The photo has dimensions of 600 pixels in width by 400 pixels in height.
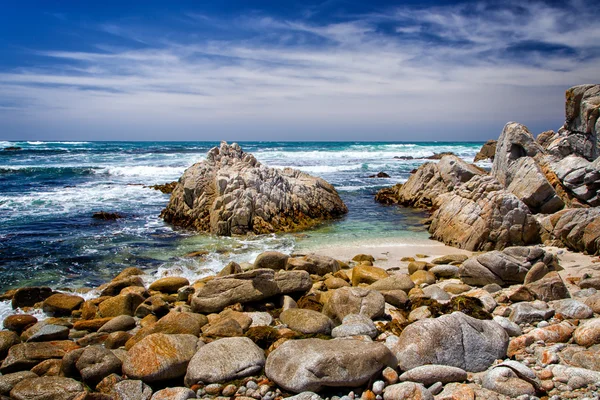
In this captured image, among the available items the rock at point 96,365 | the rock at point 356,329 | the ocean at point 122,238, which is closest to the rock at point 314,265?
the ocean at point 122,238

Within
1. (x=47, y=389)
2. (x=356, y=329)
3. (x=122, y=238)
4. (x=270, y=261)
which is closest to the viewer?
(x=47, y=389)

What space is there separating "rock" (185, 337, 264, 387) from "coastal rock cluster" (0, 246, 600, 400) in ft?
0.05

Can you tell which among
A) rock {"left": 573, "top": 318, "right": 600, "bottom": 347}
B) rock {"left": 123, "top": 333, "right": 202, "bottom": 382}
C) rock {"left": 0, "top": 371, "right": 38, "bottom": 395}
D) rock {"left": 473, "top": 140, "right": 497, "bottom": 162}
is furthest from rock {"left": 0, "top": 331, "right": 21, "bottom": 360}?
rock {"left": 473, "top": 140, "right": 497, "bottom": 162}

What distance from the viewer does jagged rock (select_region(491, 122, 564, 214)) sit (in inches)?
502

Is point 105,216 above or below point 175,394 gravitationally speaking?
above

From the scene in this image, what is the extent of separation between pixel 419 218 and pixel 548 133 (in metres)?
11.4

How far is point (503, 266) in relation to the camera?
25.7 ft

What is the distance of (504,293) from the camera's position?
7301 millimetres

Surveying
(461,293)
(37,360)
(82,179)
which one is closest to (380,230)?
(461,293)

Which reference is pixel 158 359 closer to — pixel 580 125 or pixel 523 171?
pixel 523 171

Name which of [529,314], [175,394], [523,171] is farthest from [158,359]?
[523,171]

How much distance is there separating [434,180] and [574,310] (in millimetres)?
14612

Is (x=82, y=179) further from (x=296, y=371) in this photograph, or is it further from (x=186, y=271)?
(x=296, y=371)

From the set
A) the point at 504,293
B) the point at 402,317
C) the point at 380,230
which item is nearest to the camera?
the point at 402,317
